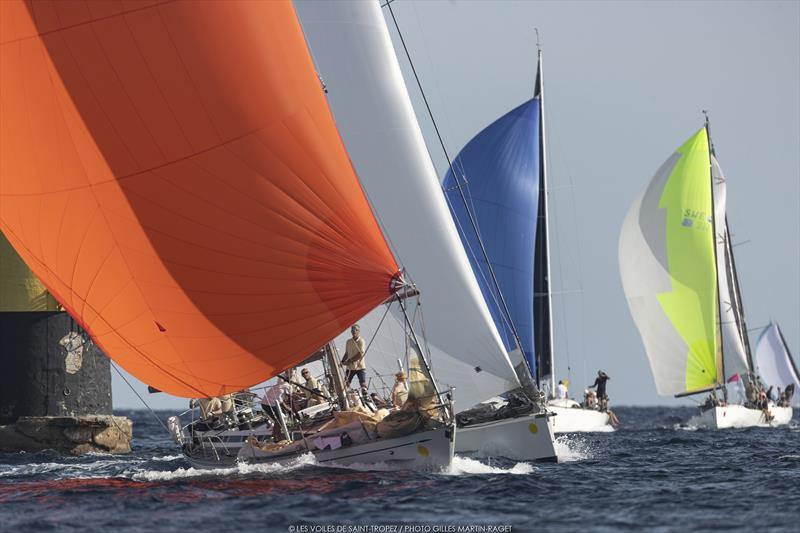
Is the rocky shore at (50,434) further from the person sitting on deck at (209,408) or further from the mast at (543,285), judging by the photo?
the mast at (543,285)

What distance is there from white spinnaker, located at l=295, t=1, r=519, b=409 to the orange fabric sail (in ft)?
7.58

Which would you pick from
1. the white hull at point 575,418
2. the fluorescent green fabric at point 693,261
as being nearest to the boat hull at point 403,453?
the white hull at point 575,418

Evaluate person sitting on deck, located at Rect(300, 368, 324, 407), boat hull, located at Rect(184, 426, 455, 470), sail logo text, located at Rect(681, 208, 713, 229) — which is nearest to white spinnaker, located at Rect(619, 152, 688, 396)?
sail logo text, located at Rect(681, 208, 713, 229)

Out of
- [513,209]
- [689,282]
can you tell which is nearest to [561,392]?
[513,209]

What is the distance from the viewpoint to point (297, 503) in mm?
18094

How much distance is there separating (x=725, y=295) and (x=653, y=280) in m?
2.84

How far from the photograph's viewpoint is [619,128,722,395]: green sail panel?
165 feet

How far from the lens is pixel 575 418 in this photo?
42.6 metres

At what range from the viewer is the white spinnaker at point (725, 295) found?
168ft

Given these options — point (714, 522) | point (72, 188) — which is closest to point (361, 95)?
point (72, 188)

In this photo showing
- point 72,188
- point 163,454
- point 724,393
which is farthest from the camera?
point 724,393

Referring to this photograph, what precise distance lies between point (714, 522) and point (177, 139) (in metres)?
9.47

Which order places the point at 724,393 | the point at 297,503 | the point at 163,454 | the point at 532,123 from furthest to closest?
the point at 724,393 → the point at 532,123 → the point at 163,454 → the point at 297,503

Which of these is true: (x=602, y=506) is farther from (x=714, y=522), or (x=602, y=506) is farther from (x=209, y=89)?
(x=209, y=89)
